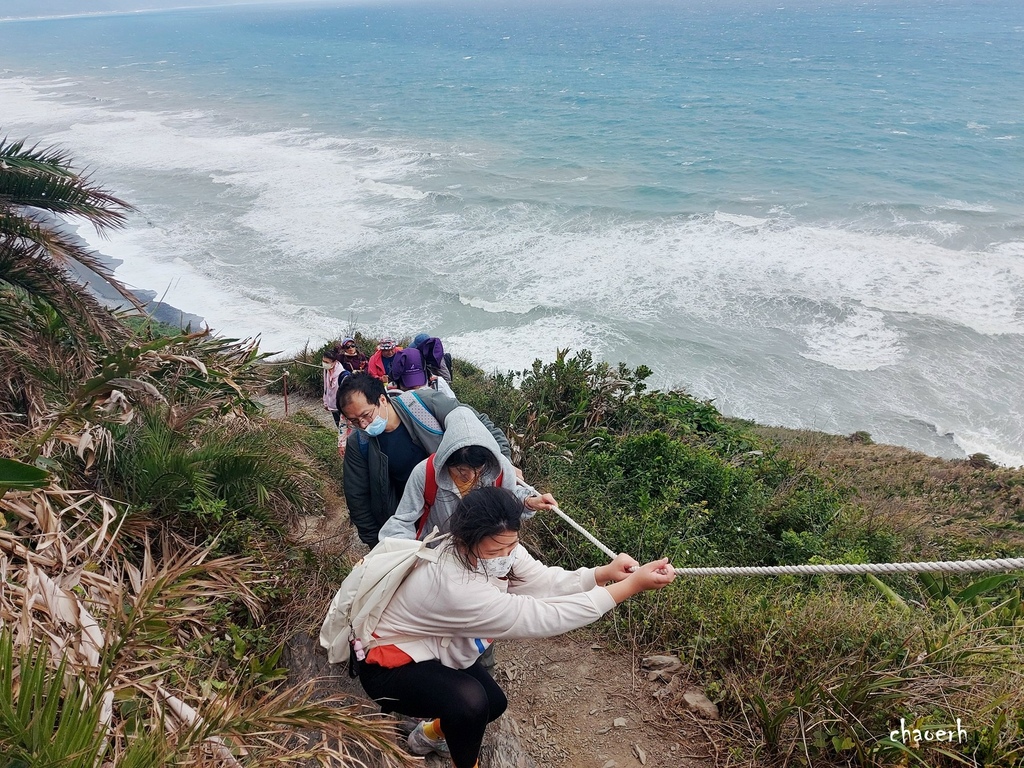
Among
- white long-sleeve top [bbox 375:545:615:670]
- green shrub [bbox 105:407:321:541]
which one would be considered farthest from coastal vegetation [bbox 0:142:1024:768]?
white long-sleeve top [bbox 375:545:615:670]

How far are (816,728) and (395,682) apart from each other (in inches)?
68.8

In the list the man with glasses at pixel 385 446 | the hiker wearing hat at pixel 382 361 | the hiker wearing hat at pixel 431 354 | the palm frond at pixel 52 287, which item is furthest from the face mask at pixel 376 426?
the palm frond at pixel 52 287

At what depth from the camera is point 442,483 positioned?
9.97 feet

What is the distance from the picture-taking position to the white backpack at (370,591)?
2480 millimetres

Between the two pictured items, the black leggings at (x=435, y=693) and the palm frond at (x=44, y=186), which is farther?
the palm frond at (x=44, y=186)

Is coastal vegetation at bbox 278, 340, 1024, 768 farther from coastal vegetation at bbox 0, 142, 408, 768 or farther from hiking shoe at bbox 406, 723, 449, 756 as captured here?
coastal vegetation at bbox 0, 142, 408, 768

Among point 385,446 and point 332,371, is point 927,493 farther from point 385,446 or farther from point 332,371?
point 385,446

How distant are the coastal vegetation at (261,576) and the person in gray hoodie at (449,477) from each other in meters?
0.78

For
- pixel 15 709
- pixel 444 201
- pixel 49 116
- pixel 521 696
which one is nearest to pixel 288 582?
pixel 521 696

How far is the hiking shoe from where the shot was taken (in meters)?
3.09

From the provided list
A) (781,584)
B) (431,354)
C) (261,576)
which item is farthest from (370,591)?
(431,354)

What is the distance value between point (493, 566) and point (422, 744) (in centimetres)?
121

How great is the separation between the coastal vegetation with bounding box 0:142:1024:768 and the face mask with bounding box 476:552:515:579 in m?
0.74

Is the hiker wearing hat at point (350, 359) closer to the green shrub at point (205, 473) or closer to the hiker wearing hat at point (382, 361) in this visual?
the hiker wearing hat at point (382, 361)
